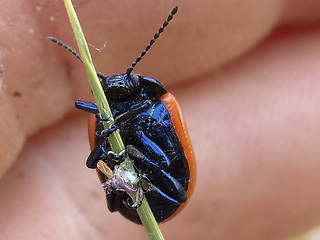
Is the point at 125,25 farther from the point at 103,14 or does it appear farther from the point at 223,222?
the point at 223,222

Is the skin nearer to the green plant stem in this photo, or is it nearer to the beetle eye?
the beetle eye

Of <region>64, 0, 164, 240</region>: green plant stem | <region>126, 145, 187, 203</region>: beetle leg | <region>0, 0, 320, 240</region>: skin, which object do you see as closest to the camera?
<region>64, 0, 164, 240</region>: green plant stem

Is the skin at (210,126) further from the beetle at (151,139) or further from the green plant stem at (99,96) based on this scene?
the green plant stem at (99,96)

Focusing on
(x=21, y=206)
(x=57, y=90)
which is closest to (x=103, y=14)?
(x=57, y=90)

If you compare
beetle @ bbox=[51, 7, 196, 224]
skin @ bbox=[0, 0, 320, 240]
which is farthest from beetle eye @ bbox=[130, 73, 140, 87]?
skin @ bbox=[0, 0, 320, 240]

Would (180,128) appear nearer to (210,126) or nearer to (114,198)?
(114,198)
